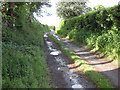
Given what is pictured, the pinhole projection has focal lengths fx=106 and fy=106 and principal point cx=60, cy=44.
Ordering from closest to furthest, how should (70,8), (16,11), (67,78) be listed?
(67,78)
(16,11)
(70,8)

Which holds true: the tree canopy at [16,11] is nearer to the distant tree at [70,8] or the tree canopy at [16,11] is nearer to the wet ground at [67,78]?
the wet ground at [67,78]

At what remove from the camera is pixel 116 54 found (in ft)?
21.3

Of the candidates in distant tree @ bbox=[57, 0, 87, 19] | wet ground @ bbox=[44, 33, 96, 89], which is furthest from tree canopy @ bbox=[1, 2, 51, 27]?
distant tree @ bbox=[57, 0, 87, 19]

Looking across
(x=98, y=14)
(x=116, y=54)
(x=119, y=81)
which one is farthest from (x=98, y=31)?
(x=119, y=81)

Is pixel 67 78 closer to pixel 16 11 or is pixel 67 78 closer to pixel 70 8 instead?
pixel 16 11

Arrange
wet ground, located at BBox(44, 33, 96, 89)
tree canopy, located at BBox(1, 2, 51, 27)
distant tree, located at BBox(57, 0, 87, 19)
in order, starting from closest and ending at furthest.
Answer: wet ground, located at BBox(44, 33, 96, 89), tree canopy, located at BBox(1, 2, 51, 27), distant tree, located at BBox(57, 0, 87, 19)

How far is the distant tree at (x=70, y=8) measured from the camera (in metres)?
22.7

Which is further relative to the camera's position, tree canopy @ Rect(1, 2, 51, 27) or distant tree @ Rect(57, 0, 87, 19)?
distant tree @ Rect(57, 0, 87, 19)

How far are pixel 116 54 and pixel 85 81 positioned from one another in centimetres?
306

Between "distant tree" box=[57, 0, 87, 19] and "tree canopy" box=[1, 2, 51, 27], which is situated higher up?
"distant tree" box=[57, 0, 87, 19]

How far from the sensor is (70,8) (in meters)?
22.8

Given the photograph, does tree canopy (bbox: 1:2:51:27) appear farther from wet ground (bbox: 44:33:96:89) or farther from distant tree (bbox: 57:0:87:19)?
distant tree (bbox: 57:0:87:19)

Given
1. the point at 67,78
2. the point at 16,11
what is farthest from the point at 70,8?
the point at 67,78

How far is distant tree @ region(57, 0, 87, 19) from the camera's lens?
22.7 metres
